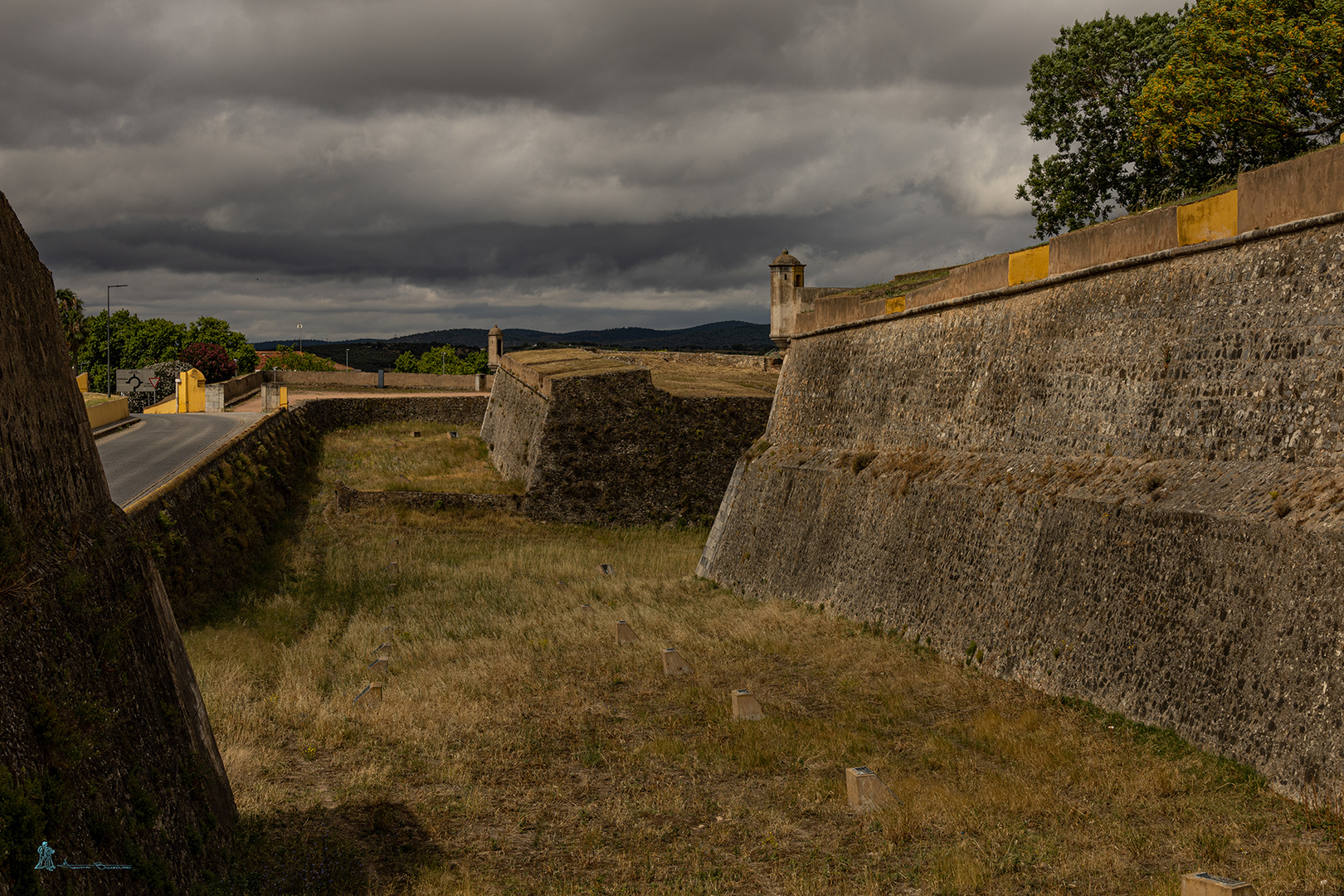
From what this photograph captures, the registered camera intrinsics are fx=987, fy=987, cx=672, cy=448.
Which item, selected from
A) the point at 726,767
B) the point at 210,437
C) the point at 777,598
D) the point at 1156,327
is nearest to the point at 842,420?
the point at 777,598

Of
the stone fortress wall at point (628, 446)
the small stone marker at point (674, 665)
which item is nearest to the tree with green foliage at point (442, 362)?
the stone fortress wall at point (628, 446)

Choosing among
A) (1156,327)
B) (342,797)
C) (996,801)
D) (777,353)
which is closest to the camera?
(996,801)

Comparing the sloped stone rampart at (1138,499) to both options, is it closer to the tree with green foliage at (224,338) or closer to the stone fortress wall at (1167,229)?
the stone fortress wall at (1167,229)

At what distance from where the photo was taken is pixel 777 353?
4062cm

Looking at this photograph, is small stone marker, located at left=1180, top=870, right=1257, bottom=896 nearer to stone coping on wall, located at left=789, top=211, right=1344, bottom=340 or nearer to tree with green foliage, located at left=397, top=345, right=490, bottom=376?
stone coping on wall, located at left=789, top=211, right=1344, bottom=340

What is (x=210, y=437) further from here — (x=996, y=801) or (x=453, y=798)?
(x=996, y=801)

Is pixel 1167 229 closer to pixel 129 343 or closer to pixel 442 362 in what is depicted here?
pixel 129 343

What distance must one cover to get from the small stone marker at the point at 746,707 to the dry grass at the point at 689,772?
0.27 meters

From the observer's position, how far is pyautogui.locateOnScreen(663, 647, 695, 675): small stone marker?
1387 centimetres

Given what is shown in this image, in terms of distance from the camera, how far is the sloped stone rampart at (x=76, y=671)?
15.7ft

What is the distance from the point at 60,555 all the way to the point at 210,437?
83.2ft

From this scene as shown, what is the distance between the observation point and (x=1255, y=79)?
73.3 feet

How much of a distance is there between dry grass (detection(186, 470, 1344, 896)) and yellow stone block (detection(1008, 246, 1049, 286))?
5733mm

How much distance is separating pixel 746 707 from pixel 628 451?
18.8 metres
